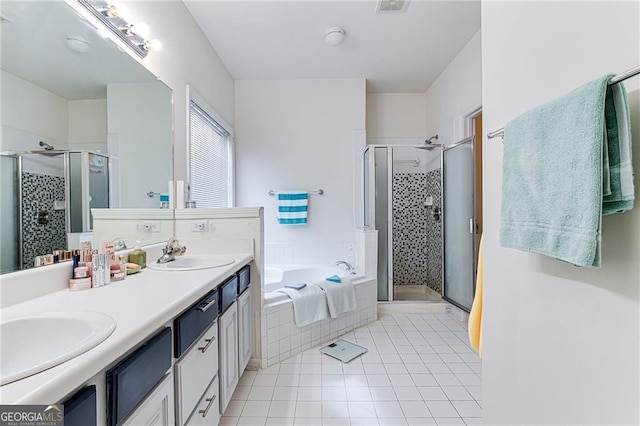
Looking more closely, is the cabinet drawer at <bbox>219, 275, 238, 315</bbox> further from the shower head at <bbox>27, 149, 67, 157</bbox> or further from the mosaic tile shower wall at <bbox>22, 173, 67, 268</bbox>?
the shower head at <bbox>27, 149, 67, 157</bbox>

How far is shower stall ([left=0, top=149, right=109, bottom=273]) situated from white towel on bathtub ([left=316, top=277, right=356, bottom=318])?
177 centimetres

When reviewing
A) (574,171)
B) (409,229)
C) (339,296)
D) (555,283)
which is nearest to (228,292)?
(339,296)

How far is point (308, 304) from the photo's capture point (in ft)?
7.82

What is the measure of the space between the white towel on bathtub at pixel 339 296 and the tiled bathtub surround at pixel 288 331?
3.7 inches

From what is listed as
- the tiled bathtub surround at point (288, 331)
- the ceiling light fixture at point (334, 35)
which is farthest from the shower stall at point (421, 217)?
the ceiling light fixture at point (334, 35)

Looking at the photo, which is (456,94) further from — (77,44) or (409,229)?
(77,44)

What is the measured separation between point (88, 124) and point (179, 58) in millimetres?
1199

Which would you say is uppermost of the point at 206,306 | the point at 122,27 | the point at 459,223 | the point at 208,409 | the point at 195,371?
the point at 122,27

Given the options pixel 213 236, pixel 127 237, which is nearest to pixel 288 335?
pixel 213 236

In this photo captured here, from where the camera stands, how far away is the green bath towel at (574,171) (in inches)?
24.6

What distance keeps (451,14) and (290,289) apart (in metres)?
2.63

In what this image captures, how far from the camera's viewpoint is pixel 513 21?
1006mm

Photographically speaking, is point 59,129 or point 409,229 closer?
point 59,129

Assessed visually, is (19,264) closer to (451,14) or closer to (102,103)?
(102,103)
